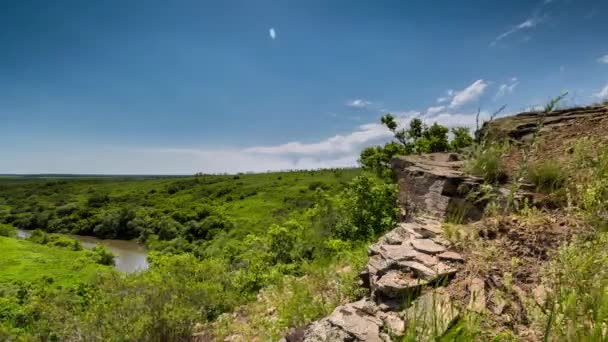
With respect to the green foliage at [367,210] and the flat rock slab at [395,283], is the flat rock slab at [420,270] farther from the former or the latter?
the green foliage at [367,210]

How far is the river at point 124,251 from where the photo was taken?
48.4 m

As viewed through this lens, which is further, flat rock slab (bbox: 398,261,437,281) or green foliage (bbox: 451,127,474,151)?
green foliage (bbox: 451,127,474,151)

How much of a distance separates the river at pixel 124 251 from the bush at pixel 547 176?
47.5 metres

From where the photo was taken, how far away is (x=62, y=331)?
9094 millimetres

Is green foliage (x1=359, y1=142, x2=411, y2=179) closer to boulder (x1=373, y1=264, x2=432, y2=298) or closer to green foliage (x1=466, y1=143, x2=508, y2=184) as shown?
green foliage (x1=466, y1=143, x2=508, y2=184)

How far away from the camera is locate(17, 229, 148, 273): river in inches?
1905

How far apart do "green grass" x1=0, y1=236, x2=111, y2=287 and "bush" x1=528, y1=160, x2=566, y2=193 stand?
→ 27351mm

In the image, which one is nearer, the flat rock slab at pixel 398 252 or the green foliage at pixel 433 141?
the flat rock slab at pixel 398 252

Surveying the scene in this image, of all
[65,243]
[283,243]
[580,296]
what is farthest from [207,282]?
[65,243]

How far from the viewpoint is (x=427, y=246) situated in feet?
14.9

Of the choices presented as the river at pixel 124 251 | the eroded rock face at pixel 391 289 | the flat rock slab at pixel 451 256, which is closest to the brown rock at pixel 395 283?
the eroded rock face at pixel 391 289

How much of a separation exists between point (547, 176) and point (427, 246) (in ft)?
8.14

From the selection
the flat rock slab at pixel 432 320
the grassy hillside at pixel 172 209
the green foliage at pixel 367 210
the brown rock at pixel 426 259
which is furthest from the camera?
the grassy hillside at pixel 172 209

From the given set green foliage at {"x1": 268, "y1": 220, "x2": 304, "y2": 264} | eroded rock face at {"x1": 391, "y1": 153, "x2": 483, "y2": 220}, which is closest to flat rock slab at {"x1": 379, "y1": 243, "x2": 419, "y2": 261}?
eroded rock face at {"x1": 391, "y1": 153, "x2": 483, "y2": 220}
